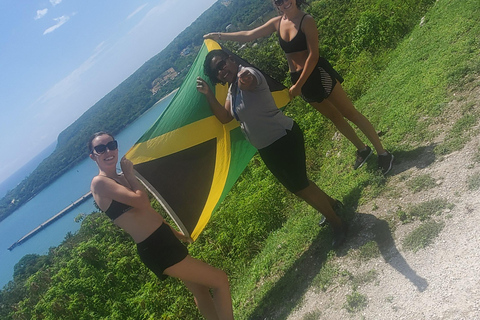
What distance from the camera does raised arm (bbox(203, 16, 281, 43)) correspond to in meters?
4.47

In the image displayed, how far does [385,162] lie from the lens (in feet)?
15.0

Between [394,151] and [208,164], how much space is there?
90.7 inches

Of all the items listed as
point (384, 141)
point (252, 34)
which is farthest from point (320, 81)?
point (384, 141)

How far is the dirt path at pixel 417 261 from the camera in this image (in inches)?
109

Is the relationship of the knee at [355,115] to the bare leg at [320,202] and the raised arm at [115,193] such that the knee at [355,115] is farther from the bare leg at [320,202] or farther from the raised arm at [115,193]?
the raised arm at [115,193]

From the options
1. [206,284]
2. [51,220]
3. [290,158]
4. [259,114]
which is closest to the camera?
[206,284]

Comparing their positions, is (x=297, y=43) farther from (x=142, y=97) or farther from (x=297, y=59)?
(x=142, y=97)

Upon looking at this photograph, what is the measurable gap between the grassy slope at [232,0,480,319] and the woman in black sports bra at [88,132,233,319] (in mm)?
1047

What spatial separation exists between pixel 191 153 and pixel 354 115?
1.99 m

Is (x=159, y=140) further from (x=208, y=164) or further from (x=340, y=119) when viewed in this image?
(x=340, y=119)

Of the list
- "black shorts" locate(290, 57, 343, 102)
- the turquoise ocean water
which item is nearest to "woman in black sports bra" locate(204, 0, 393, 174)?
"black shorts" locate(290, 57, 343, 102)

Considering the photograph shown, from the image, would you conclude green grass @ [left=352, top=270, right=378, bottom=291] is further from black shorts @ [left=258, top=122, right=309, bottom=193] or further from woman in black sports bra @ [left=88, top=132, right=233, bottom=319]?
woman in black sports bra @ [left=88, top=132, right=233, bottom=319]

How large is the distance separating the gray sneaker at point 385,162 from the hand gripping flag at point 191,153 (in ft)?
4.40

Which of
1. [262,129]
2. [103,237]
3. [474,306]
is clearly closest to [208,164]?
[262,129]
